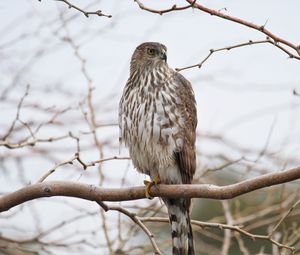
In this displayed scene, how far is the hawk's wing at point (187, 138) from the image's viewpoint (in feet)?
15.6

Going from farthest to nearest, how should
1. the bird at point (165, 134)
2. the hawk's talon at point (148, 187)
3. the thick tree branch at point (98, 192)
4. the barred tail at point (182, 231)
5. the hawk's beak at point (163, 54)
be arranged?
the hawk's beak at point (163, 54), the barred tail at point (182, 231), the bird at point (165, 134), the hawk's talon at point (148, 187), the thick tree branch at point (98, 192)

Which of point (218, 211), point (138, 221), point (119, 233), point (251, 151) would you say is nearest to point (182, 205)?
point (119, 233)

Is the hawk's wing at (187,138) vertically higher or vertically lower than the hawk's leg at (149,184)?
higher

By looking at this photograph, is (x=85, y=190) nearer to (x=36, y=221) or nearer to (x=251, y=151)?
(x=36, y=221)

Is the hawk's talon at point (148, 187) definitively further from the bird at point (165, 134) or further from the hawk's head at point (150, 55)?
the hawk's head at point (150, 55)

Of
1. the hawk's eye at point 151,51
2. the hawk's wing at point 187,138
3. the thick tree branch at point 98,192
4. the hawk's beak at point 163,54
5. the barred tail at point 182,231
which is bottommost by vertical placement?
the barred tail at point 182,231

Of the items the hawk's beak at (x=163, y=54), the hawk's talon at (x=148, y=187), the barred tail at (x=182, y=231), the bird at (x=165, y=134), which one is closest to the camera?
the hawk's talon at (x=148, y=187)

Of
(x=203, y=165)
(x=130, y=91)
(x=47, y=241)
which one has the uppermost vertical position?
(x=130, y=91)

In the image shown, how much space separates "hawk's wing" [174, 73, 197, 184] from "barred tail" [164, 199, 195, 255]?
244 millimetres

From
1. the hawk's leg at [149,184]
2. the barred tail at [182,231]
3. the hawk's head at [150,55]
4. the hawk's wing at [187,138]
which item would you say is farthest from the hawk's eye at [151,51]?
the barred tail at [182,231]

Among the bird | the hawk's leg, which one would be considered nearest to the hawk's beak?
the bird

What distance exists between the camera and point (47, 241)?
211 inches

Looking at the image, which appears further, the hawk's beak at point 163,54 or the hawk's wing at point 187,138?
the hawk's beak at point 163,54

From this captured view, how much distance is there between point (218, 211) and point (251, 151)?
8.42 feet
